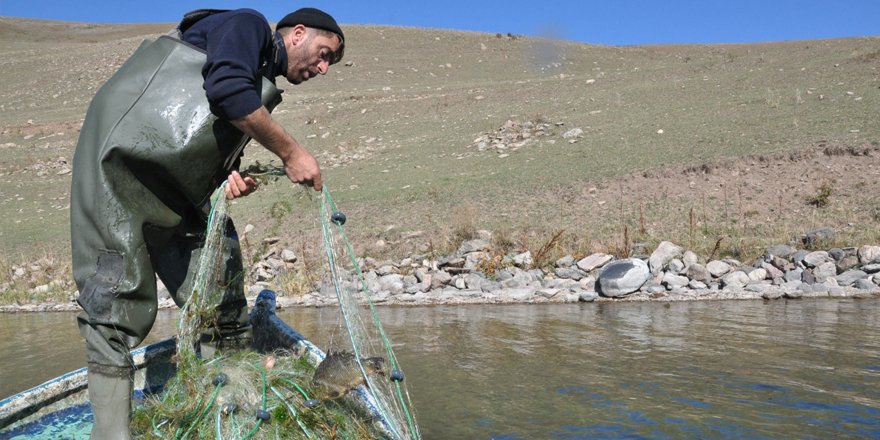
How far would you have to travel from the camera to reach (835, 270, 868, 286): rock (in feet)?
30.7

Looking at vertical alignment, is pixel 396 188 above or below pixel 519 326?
above

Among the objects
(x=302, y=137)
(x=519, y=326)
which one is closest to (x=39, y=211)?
(x=302, y=137)

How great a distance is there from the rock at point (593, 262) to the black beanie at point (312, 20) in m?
7.45

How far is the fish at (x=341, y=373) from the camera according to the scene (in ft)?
11.6

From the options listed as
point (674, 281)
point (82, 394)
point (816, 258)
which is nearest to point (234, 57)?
point (82, 394)

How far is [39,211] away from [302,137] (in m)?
7.52

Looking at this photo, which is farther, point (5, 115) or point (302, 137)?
point (5, 115)

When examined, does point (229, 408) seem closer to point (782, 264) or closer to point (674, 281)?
point (674, 281)

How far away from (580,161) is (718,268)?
6.12m

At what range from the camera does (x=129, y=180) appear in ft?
10.8

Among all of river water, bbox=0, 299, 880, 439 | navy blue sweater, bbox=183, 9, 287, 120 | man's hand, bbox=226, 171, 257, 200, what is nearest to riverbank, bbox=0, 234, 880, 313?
river water, bbox=0, 299, 880, 439

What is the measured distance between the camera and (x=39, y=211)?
17594 mm

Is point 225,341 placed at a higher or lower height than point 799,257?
lower

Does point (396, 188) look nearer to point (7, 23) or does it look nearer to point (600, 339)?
point (600, 339)
